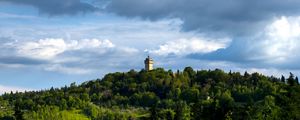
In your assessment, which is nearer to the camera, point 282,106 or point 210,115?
point 282,106

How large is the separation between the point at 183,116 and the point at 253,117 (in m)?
57.4

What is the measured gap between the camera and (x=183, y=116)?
165625mm

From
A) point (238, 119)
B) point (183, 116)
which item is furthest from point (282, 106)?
point (183, 116)

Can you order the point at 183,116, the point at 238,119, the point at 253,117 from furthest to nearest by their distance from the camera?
1. the point at 183,116
2. the point at 238,119
3. the point at 253,117

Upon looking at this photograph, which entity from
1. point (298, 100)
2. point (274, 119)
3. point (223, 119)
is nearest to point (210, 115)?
point (223, 119)

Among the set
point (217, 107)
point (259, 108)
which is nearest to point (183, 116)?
point (217, 107)

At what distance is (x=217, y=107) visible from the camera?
126m

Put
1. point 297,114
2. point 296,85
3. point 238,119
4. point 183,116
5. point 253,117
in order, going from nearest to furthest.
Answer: point 297,114 < point 296,85 < point 253,117 < point 238,119 < point 183,116

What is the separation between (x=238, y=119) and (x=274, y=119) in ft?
95.2

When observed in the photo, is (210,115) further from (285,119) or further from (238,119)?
(285,119)

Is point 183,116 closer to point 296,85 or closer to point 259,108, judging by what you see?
point 259,108

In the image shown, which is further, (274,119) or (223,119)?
(223,119)

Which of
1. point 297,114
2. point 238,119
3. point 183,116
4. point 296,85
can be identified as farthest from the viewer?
point 183,116

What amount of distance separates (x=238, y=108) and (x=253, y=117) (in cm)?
Answer: 1669
